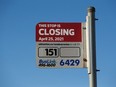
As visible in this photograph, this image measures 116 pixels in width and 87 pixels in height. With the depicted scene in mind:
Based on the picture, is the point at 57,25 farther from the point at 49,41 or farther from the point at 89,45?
the point at 89,45

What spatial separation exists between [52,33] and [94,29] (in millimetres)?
710

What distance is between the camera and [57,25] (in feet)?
18.4

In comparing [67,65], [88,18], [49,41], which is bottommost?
[67,65]

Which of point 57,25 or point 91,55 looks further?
point 57,25

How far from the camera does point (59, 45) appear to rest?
5.56 metres

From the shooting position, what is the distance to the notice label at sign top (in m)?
5.55

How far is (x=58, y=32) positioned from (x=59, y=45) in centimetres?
22

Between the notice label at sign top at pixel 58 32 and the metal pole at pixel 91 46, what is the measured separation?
238 mm

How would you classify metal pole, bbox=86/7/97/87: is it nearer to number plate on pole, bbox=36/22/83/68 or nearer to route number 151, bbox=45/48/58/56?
number plate on pole, bbox=36/22/83/68

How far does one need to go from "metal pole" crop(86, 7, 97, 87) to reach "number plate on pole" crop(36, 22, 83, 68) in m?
0.20

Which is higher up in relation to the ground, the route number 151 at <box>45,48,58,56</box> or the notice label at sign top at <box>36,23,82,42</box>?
the notice label at sign top at <box>36,23,82,42</box>

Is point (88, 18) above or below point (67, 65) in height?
above

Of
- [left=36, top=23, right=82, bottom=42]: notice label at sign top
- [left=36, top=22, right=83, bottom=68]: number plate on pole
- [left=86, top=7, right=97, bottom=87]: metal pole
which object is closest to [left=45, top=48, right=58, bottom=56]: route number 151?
[left=36, top=22, right=83, bottom=68]: number plate on pole

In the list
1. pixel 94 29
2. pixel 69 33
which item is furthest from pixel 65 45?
pixel 94 29
